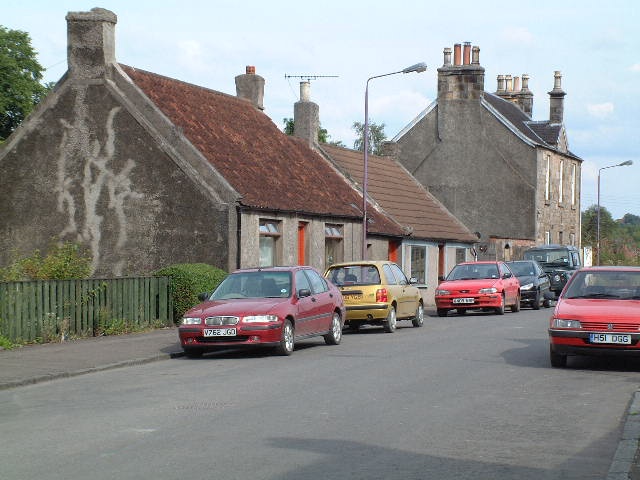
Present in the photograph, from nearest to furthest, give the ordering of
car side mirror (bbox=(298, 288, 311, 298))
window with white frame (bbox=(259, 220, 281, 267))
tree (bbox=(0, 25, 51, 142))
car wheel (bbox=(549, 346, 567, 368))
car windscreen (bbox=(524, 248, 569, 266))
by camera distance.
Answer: car wheel (bbox=(549, 346, 567, 368)), car side mirror (bbox=(298, 288, 311, 298)), window with white frame (bbox=(259, 220, 281, 267)), car windscreen (bbox=(524, 248, 569, 266)), tree (bbox=(0, 25, 51, 142))

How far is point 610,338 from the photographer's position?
15.4 metres

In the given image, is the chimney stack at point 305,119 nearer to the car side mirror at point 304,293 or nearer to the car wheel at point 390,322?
the car wheel at point 390,322

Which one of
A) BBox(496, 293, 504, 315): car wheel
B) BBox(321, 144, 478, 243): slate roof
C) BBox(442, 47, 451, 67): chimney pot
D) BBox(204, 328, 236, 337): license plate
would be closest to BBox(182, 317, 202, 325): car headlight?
BBox(204, 328, 236, 337): license plate

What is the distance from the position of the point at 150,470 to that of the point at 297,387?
17.9 ft

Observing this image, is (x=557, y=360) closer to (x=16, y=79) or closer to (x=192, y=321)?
(x=192, y=321)

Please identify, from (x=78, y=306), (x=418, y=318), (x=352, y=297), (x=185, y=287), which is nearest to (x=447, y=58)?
(x=418, y=318)

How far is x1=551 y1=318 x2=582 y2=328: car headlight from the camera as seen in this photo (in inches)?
613

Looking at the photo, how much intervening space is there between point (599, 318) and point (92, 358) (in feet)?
27.1

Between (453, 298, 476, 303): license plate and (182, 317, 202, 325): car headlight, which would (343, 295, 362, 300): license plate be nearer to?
(182, 317, 202, 325): car headlight

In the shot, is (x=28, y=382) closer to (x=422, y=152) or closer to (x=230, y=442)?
(x=230, y=442)

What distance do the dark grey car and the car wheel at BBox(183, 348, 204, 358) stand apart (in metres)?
20.8

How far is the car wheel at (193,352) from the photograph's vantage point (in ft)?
60.8

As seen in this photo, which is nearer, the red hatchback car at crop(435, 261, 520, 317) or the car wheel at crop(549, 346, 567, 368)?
the car wheel at crop(549, 346, 567, 368)

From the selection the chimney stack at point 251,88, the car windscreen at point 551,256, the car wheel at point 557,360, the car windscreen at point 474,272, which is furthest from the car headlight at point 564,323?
the car windscreen at point 551,256
